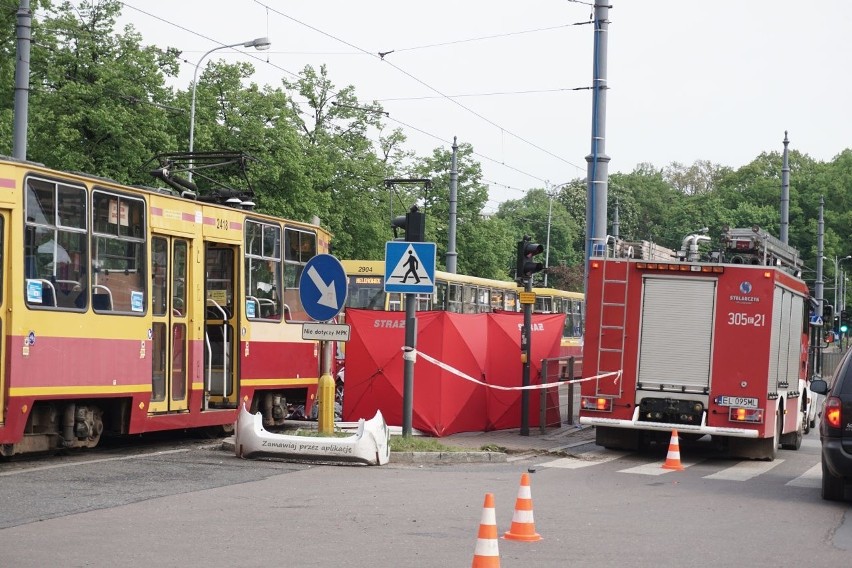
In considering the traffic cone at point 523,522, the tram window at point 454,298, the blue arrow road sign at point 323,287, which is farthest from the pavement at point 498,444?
the tram window at point 454,298

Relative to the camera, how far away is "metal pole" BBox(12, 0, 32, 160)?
20.2m

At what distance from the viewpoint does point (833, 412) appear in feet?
41.7

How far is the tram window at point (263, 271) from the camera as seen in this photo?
61.0 ft

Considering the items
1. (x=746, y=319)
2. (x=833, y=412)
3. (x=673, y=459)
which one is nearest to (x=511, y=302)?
(x=746, y=319)

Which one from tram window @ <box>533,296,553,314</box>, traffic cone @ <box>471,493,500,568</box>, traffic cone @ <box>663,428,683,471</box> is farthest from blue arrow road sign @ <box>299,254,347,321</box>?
tram window @ <box>533,296,553,314</box>

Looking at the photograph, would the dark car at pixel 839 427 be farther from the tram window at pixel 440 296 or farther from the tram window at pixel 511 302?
the tram window at pixel 511 302

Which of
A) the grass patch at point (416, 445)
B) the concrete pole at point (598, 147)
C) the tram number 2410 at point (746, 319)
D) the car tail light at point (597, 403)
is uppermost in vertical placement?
the concrete pole at point (598, 147)

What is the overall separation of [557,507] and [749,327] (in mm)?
6395

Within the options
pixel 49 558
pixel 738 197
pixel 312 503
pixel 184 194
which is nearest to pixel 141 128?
pixel 184 194

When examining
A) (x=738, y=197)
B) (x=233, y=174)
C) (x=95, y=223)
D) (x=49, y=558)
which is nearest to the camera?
(x=49, y=558)

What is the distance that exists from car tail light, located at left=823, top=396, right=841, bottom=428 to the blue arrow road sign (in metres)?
5.65

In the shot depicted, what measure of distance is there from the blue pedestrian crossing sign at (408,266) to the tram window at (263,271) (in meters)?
2.44

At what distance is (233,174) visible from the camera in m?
43.4

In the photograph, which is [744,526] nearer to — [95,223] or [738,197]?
[95,223]
